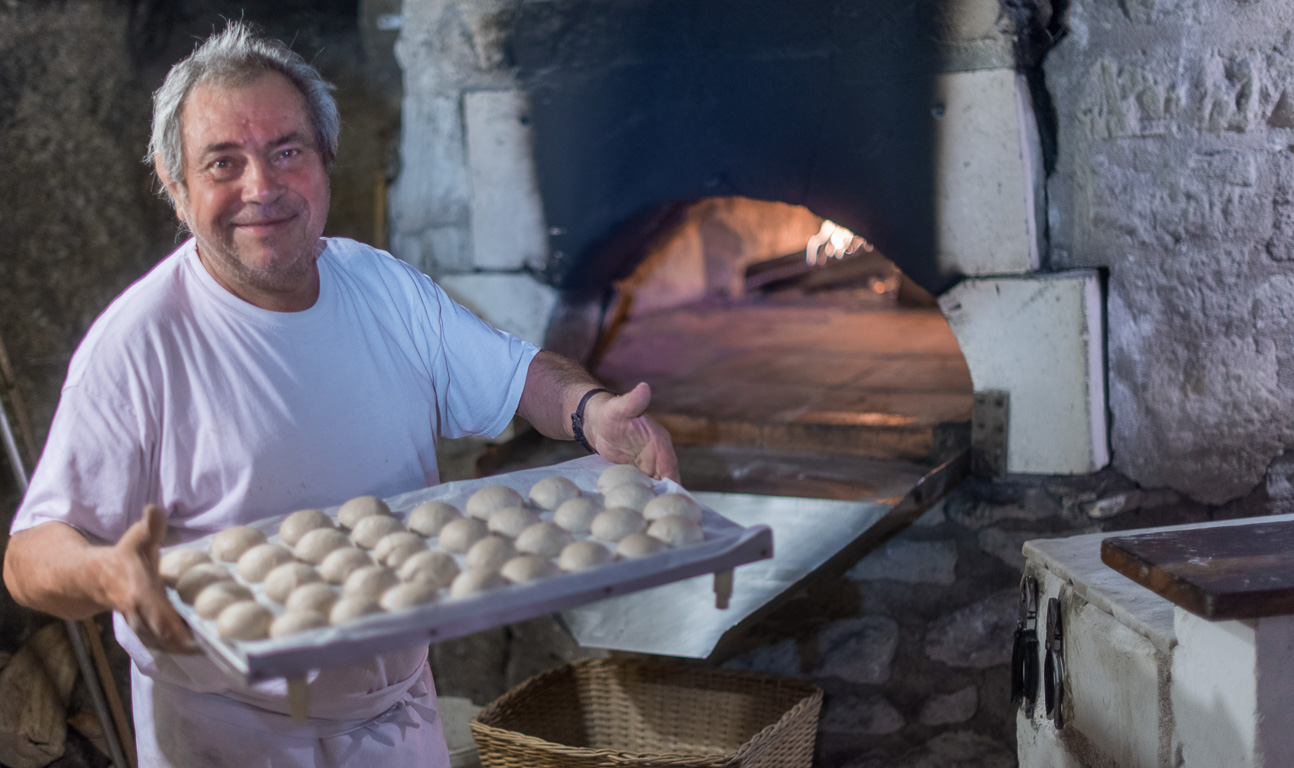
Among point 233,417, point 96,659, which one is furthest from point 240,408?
point 96,659

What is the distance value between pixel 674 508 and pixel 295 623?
490mm

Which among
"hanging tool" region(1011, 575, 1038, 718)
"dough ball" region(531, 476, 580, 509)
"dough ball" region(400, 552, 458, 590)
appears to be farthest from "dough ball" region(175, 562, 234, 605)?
"hanging tool" region(1011, 575, 1038, 718)

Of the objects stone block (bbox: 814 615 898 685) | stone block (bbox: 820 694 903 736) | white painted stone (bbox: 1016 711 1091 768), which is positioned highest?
white painted stone (bbox: 1016 711 1091 768)

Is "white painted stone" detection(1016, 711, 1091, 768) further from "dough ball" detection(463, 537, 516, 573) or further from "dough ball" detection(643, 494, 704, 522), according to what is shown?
"dough ball" detection(463, 537, 516, 573)

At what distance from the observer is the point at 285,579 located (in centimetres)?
127

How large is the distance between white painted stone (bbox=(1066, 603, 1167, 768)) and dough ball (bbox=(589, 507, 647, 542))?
0.73m

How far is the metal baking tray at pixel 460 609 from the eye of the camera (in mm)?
1083

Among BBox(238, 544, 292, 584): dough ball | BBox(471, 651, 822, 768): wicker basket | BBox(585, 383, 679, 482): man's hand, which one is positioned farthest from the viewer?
BBox(471, 651, 822, 768): wicker basket

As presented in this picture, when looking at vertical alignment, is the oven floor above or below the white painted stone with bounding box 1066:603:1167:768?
above

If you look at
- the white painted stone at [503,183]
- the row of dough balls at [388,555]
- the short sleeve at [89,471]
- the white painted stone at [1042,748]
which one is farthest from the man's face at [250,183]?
the white painted stone at [503,183]

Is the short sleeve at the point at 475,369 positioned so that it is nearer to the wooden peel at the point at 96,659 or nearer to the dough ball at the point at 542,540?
the dough ball at the point at 542,540

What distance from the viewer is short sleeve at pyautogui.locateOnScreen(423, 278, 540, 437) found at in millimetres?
1663

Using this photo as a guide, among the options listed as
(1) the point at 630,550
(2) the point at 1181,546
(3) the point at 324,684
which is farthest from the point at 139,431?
(2) the point at 1181,546

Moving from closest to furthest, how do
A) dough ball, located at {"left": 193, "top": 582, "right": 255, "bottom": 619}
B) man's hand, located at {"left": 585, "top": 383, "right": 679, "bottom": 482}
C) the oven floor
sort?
dough ball, located at {"left": 193, "top": 582, "right": 255, "bottom": 619} < man's hand, located at {"left": 585, "top": 383, "right": 679, "bottom": 482} < the oven floor
